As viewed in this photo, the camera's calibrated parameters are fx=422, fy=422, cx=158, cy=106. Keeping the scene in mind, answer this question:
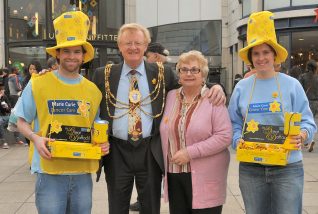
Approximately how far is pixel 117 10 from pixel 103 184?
17.4m

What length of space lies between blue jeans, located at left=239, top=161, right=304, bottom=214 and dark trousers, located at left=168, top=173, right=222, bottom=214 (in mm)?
335

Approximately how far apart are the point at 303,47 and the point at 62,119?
15784 mm

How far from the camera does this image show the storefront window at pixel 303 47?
16.9m

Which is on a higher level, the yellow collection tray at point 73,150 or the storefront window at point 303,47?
the storefront window at point 303,47

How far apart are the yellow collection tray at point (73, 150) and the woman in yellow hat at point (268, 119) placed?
106 centimetres

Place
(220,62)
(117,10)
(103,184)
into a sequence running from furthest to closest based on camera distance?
1. (220,62)
2. (117,10)
3. (103,184)

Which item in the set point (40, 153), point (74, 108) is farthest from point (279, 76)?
point (40, 153)

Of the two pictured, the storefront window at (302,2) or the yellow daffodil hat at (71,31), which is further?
the storefront window at (302,2)

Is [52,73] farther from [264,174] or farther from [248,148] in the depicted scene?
[264,174]

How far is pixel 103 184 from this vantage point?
255 inches

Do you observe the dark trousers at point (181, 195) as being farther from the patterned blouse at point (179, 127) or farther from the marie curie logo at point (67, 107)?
the marie curie logo at point (67, 107)

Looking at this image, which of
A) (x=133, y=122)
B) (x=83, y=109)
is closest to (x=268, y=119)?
(x=133, y=122)

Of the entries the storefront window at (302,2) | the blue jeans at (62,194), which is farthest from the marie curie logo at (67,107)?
the storefront window at (302,2)

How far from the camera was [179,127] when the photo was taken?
130 inches
